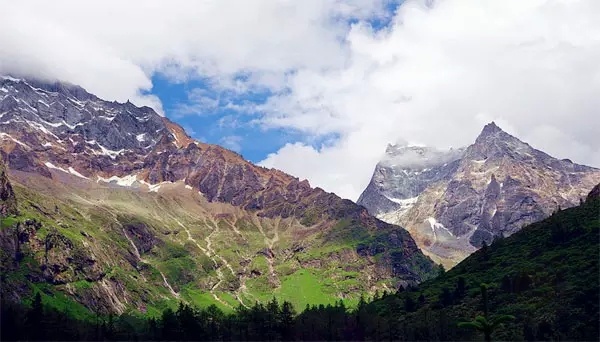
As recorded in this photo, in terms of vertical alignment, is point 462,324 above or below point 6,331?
below

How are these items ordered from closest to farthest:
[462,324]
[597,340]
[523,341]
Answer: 1. [462,324]
2. [597,340]
3. [523,341]

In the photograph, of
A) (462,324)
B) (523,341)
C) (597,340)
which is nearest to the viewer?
(462,324)

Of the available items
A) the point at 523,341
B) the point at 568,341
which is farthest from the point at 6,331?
the point at 568,341

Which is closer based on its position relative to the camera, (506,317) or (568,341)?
(506,317)

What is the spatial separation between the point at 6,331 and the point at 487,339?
545 ft

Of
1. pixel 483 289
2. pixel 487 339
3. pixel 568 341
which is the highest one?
pixel 568 341

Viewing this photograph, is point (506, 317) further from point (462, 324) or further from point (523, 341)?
point (523, 341)

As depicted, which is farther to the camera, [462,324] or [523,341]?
[523,341]

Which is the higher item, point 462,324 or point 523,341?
point 523,341

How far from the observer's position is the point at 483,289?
81562mm

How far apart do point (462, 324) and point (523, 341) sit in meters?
137

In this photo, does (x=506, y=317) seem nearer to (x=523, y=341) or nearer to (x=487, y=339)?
(x=487, y=339)

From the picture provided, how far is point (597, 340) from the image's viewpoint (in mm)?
187000

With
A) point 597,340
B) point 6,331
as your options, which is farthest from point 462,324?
point 6,331
